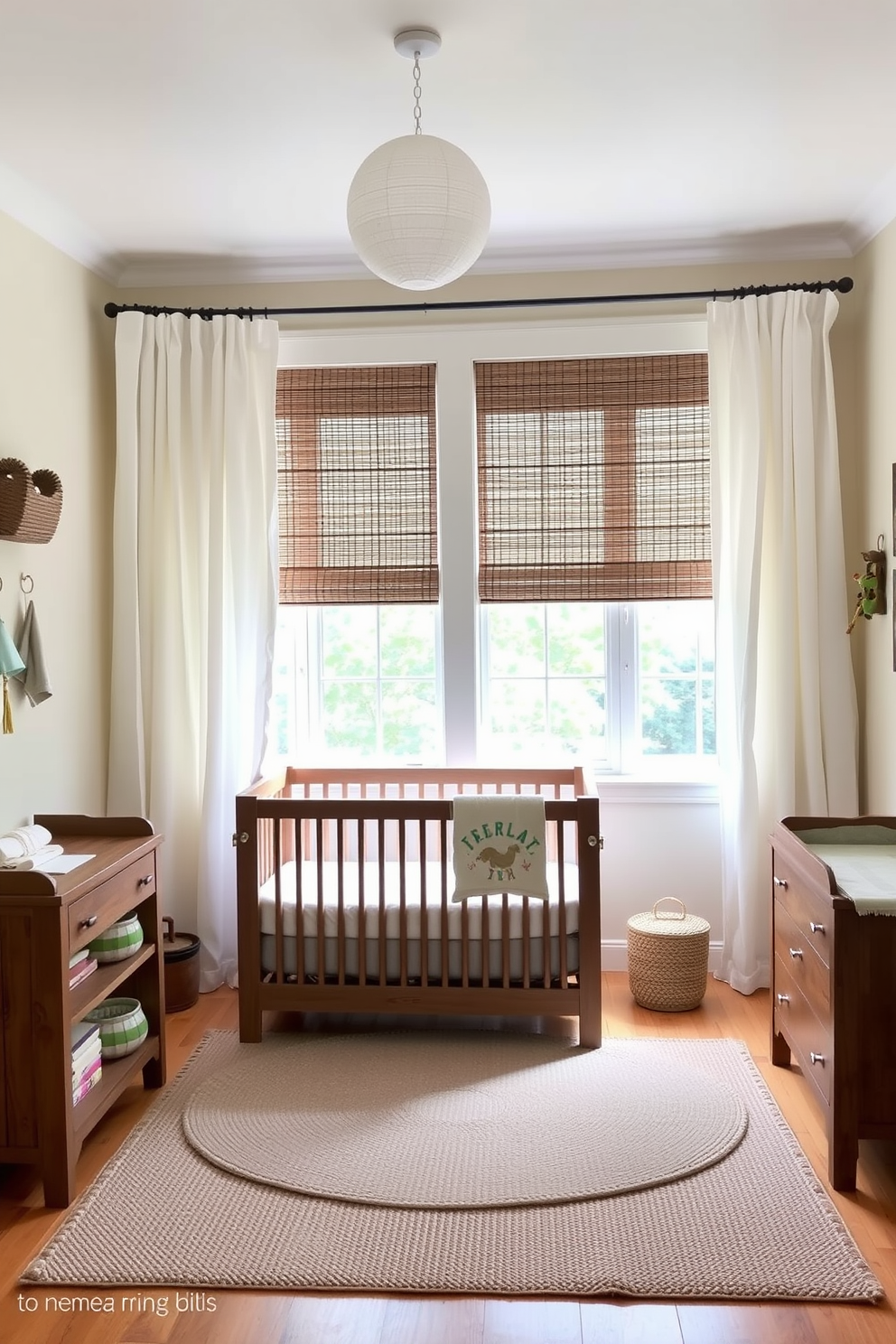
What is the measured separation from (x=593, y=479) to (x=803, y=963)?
6.31ft

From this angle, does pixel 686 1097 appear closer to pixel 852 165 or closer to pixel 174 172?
pixel 852 165

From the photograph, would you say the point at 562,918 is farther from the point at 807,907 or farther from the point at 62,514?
the point at 62,514

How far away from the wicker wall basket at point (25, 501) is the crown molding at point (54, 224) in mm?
753

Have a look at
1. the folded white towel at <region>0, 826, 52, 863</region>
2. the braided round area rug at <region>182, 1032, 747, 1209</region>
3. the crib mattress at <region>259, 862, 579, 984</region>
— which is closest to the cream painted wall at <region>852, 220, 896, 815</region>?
the crib mattress at <region>259, 862, 579, 984</region>

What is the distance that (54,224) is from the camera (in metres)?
3.32

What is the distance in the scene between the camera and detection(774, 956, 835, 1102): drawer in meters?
2.40

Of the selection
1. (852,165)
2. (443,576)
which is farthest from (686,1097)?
(852,165)

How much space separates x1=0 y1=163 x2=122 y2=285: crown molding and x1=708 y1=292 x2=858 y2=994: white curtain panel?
214cm

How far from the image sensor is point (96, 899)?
254 cm

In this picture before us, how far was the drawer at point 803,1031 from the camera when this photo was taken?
7.87 feet

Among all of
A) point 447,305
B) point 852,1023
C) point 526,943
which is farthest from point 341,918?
point 447,305

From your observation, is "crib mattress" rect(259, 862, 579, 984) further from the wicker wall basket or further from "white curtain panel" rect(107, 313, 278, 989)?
the wicker wall basket

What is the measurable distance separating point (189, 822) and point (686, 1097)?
1.98m

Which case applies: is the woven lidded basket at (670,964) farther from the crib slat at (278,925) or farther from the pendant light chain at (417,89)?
the pendant light chain at (417,89)
